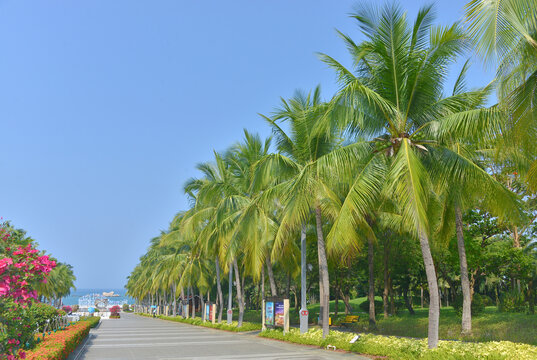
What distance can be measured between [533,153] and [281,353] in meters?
10.6

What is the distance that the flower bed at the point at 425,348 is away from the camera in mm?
10742

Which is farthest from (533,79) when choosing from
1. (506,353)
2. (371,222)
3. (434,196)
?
→ (371,222)

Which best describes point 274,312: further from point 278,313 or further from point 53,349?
point 53,349

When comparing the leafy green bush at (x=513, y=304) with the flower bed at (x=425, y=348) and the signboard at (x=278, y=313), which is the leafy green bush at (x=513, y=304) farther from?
the flower bed at (x=425, y=348)

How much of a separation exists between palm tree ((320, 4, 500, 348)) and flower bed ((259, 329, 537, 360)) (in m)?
0.58

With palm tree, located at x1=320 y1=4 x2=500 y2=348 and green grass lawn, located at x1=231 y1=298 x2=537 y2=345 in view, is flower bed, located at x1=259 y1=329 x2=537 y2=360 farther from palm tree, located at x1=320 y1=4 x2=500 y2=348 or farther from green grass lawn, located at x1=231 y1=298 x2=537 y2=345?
green grass lawn, located at x1=231 y1=298 x2=537 y2=345

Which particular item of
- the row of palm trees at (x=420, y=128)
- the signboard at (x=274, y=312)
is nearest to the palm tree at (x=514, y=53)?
the row of palm trees at (x=420, y=128)

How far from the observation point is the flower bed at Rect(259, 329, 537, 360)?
423 inches

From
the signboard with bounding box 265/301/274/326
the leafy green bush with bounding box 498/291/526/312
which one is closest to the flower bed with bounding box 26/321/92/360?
the signboard with bounding box 265/301/274/326

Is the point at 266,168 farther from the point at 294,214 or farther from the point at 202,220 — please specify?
the point at 202,220

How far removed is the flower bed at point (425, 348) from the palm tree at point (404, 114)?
1.91 feet

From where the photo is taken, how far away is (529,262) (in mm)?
23422

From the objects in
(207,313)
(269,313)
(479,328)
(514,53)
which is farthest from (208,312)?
(514,53)

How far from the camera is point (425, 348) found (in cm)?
1207
